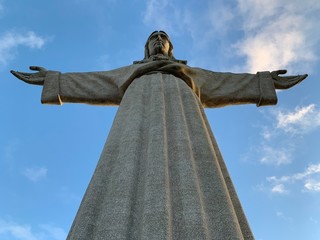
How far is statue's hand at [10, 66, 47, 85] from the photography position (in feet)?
20.8

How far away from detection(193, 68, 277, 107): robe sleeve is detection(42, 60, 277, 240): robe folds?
2.57 ft

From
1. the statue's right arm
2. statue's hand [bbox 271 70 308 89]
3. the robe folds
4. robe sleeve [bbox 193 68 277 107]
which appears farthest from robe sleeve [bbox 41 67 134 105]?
statue's hand [bbox 271 70 308 89]

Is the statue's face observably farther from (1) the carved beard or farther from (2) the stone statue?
(2) the stone statue

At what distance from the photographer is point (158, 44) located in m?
7.12

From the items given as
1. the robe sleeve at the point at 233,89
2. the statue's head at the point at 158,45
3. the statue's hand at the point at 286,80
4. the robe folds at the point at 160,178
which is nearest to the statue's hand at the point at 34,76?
the robe folds at the point at 160,178

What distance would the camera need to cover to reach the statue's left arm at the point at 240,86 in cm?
636

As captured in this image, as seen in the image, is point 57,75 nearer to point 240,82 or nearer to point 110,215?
point 240,82

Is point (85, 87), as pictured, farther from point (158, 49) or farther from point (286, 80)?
point (286, 80)

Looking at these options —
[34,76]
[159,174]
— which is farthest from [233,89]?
[159,174]

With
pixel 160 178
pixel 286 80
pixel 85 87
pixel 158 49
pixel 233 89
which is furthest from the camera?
pixel 158 49

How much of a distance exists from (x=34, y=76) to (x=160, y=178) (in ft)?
13.2

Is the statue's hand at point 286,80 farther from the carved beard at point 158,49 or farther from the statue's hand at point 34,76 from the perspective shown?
the statue's hand at point 34,76

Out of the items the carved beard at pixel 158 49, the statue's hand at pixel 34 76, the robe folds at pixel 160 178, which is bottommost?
the robe folds at pixel 160 178

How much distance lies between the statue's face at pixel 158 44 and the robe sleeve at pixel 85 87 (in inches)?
32.8
